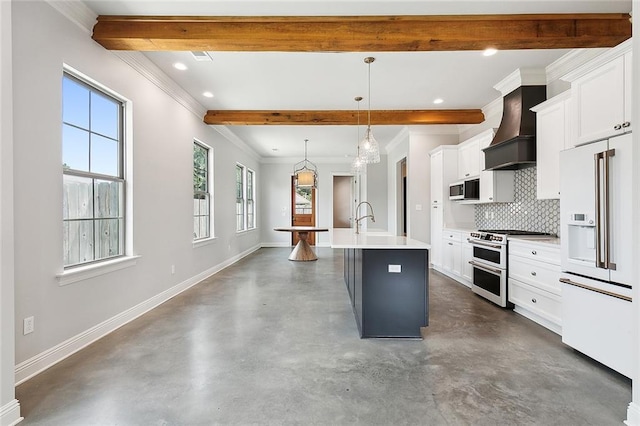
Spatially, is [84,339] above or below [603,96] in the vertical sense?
below

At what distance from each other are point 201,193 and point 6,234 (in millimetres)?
3563

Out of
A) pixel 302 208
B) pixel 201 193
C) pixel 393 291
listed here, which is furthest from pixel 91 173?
pixel 302 208

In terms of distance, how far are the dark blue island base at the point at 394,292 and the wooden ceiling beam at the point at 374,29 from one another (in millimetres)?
1922

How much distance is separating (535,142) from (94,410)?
472 cm

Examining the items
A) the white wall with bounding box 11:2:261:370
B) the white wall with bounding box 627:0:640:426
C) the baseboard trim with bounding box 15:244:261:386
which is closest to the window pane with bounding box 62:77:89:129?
the white wall with bounding box 11:2:261:370

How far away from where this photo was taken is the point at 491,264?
372 cm

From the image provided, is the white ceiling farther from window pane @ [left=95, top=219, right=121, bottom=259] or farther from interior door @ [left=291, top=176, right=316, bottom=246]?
interior door @ [left=291, top=176, right=316, bottom=246]

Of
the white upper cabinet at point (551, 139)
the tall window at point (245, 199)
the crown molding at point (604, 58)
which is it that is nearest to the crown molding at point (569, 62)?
the white upper cabinet at point (551, 139)

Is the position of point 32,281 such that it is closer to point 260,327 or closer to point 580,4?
point 260,327

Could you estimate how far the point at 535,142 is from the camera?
11.7ft

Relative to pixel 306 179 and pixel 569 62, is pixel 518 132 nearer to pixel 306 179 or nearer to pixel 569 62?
pixel 569 62

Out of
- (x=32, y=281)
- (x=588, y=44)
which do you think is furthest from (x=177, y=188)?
(x=588, y=44)

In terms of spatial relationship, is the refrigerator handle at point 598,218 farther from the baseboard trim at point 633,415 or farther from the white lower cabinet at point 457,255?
the white lower cabinet at point 457,255

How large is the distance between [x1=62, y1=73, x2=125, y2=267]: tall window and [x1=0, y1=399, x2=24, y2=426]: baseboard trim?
117 centimetres
